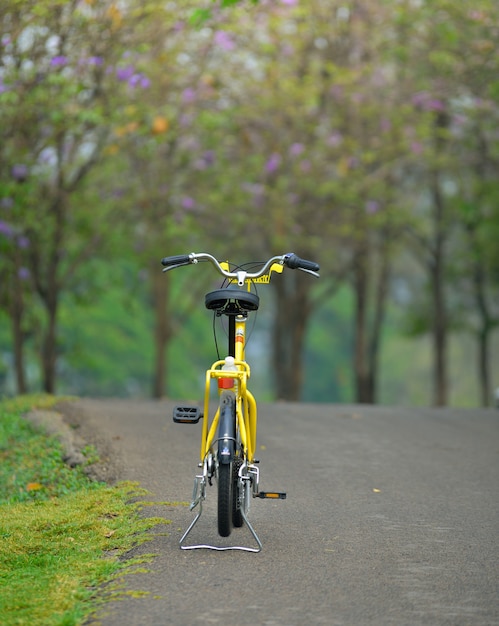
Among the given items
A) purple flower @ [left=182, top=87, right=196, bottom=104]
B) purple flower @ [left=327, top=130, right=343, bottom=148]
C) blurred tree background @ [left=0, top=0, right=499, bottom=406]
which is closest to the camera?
blurred tree background @ [left=0, top=0, right=499, bottom=406]

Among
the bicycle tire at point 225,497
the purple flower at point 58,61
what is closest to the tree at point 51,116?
the purple flower at point 58,61

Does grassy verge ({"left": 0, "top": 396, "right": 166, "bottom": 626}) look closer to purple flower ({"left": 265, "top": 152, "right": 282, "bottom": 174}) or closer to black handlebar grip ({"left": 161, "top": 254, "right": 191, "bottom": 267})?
black handlebar grip ({"left": 161, "top": 254, "right": 191, "bottom": 267})

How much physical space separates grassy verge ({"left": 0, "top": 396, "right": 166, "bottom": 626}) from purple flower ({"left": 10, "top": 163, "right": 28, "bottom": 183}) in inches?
306

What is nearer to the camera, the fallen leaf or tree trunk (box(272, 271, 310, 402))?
the fallen leaf

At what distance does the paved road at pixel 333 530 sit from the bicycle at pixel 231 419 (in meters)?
0.29

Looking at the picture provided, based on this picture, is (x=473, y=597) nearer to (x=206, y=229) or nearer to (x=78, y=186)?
(x=78, y=186)

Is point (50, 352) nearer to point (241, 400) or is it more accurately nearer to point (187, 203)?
point (187, 203)

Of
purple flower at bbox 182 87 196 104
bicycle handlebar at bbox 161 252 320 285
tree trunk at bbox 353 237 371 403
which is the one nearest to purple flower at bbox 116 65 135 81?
purple flower at bbox 182 87 196 104

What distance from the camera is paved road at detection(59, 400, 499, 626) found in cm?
551

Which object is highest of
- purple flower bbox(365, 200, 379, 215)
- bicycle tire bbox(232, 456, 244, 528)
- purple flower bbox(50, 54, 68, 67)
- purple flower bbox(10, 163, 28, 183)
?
purple flower bbox(50, 54, 68, 67)

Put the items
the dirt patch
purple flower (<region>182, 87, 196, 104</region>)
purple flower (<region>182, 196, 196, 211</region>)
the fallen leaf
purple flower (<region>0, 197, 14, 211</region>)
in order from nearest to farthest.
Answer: the fallen leaf < the dirt patch < purple flower (<region>0, 197, 14, 211</region>) < purple flower (<region>182, 87, 196, 104</region>) < purple flower (<region>182, 196, 196, 211</region>)

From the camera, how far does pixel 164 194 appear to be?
23.9 meters

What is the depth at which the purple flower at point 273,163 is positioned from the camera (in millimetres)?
23484

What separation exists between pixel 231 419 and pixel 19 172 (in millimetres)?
11899
